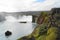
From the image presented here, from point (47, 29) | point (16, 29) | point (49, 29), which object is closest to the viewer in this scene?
point (49, 29)

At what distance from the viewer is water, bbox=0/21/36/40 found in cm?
1134

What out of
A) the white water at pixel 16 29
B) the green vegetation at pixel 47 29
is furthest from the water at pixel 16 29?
the green vegetation at pixel 47 29

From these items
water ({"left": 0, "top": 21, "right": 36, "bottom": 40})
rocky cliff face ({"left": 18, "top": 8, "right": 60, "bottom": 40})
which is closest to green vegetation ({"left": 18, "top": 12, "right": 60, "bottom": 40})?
rocky cliff face ({"left": 18, "top": 8, "right": 60, "bottom": 40})

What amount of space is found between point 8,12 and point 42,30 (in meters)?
2.40

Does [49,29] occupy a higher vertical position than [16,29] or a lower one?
higher

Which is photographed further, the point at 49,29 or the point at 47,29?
the point at 47,29

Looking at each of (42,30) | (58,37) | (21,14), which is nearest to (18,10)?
(21,14)

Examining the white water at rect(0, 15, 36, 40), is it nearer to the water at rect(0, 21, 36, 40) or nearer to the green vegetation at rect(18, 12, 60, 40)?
the water at rect(0, 21, 36, 40)

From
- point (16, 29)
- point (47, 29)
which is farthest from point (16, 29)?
point (47, 29)

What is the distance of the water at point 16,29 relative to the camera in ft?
37.2

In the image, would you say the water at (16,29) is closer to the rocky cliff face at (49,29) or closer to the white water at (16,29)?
the white water at (16,29)

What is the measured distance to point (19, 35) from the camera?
457 inches

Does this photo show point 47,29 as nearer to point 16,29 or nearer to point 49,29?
point 49,29

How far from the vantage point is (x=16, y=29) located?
41.1 ft
